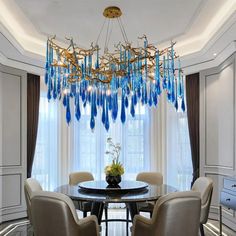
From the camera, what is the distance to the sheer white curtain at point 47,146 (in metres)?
5.51

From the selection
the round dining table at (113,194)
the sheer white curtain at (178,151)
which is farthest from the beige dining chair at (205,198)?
the sheer white curtain at (178,151)

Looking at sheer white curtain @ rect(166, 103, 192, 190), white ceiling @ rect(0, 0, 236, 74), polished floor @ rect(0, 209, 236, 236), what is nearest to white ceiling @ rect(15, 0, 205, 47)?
white ceiling @ rect(0, 0, 236, 74)

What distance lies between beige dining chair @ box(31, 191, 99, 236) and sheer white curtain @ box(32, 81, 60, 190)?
2.89m

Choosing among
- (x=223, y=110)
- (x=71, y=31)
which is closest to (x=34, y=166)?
(x=71, y=31)

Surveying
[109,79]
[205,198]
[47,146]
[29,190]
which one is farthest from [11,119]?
[205,198]

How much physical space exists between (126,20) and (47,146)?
2.82 m

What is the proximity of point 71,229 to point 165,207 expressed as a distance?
2.69 ft

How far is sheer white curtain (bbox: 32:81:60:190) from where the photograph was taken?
5.51 m

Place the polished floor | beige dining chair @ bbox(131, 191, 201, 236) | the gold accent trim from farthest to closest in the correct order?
1. the polished floor
2. the gold accent trim
3. beige dining chair @ bbox(131, 191, 201, 236)

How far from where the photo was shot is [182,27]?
4.18 m

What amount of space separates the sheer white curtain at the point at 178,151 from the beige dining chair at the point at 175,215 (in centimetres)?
291

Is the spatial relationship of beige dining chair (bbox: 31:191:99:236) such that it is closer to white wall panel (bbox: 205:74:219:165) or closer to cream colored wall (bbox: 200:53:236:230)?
cream colored wall (bbox: 200:53:236:230)

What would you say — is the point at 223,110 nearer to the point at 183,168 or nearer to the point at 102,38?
the point at 183,168

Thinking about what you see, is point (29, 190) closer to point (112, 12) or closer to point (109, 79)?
point (109, 79)
